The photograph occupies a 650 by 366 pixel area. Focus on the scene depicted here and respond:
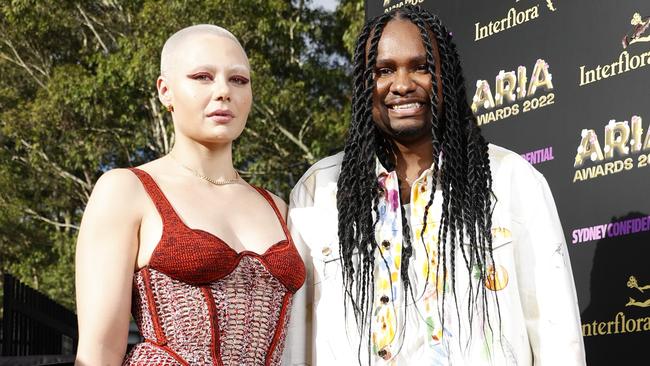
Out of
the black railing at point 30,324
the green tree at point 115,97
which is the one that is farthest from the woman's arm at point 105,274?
the green tree at point 115,97

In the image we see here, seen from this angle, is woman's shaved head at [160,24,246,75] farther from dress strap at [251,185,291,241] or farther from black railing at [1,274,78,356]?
black railing at [1,274,78,356]

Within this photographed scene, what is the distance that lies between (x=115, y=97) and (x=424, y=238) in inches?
551

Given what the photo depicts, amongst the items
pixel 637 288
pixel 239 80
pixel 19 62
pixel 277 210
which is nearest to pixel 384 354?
pixel 277 210

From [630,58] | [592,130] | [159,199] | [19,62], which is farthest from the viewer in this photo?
[19,62]

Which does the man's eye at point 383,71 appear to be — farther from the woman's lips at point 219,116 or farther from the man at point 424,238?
the woman's lips at point 219,116

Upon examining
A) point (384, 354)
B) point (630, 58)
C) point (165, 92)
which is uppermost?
point (630, 58)

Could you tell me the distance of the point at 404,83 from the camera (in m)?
3.36

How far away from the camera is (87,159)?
1881 centimetres

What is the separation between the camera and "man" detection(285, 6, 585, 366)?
3285mm

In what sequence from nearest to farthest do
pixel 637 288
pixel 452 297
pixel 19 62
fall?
pixel 452 297, pixel 637 288, pixel 19 62

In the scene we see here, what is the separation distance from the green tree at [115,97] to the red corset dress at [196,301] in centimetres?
1131

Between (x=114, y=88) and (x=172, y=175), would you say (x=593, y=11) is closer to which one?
(x=172, y=175)

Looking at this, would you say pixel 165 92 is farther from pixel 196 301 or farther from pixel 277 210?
pixel 196 301

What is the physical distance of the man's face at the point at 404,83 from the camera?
3373 mm
